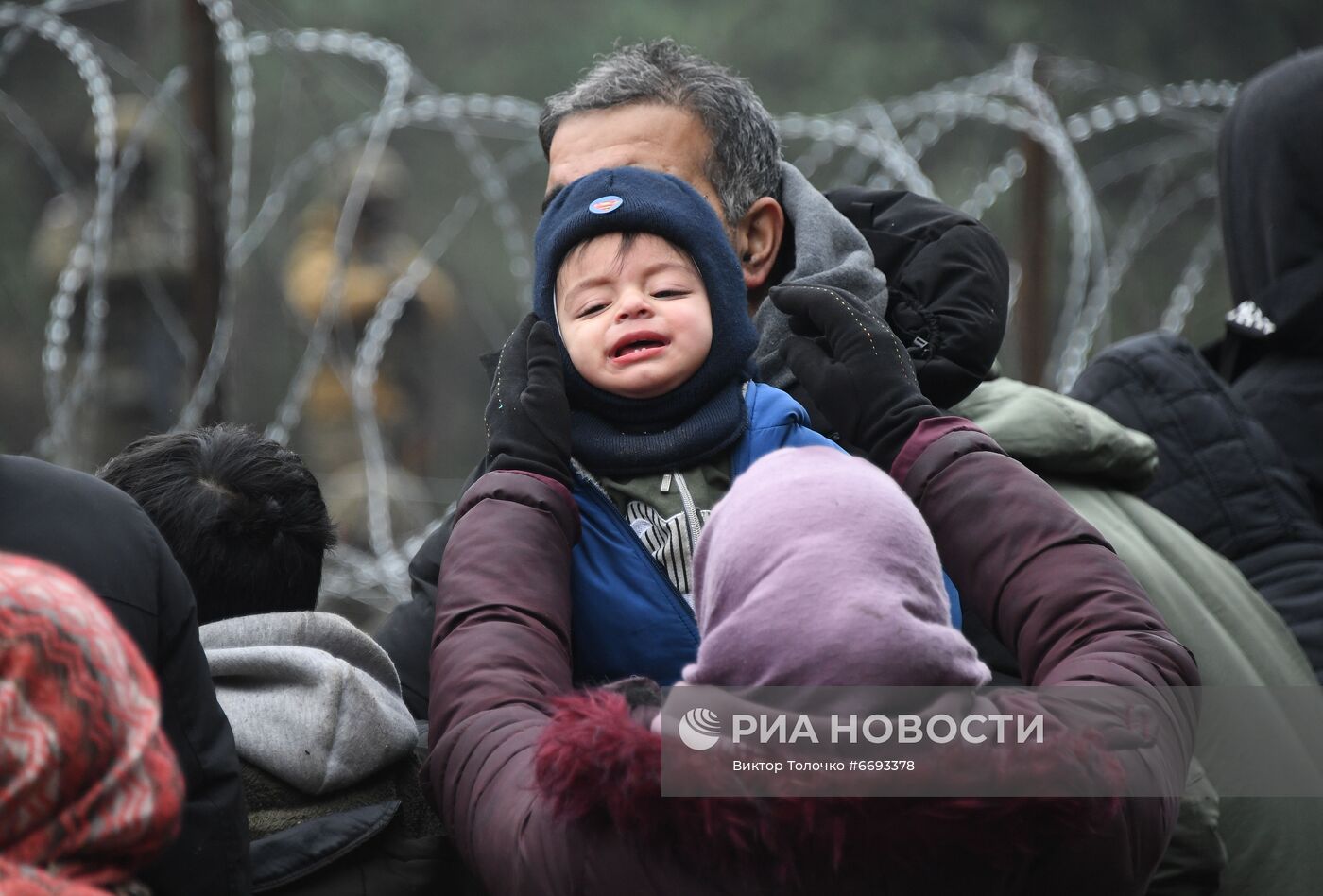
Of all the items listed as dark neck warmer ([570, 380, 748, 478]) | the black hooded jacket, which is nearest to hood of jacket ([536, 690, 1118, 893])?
dark neck warmer ([570, 380, 748, 478])

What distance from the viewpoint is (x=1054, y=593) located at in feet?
5.74

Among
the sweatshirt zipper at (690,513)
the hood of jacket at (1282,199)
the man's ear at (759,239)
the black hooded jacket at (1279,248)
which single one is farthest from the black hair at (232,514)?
the hood of jacket at (1282,199)

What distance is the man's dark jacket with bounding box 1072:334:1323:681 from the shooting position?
112 inches

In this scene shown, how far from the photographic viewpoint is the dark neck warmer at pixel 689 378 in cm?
204

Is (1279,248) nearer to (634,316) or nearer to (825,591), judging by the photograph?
(634,316)

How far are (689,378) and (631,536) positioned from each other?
24 centimetres

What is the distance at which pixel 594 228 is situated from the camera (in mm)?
2115

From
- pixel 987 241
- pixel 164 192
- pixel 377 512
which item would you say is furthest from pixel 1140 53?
pixel 987 241

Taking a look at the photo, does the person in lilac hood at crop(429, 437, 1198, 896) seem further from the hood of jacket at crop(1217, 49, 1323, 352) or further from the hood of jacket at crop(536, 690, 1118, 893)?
the hood of jacket at crop(1217, 49, 1323, 352)

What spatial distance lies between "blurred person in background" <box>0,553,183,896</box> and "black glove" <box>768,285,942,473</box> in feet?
3.37

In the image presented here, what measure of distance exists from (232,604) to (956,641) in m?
0.98

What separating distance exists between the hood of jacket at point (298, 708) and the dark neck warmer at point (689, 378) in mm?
426

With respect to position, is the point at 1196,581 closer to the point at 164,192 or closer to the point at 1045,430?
the point at 1045,430

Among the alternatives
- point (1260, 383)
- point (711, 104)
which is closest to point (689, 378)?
point (711, 104)
